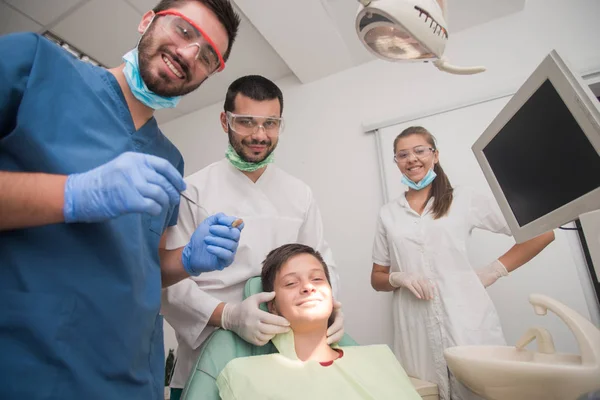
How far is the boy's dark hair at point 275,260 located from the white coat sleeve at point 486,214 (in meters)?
1.05

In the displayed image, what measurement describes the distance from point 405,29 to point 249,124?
3.07ft

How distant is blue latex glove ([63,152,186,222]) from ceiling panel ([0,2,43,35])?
2.77 metres

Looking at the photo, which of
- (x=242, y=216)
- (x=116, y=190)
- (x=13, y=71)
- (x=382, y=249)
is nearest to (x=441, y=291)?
(x=382, y=249)

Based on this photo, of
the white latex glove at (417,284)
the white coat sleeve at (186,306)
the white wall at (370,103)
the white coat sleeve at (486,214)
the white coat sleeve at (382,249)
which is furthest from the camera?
the white wall at (370,103)

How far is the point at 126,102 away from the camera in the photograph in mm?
1074

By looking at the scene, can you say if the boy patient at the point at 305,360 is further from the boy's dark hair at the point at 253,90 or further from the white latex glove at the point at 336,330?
the boy's dark hair at the point at 253,90

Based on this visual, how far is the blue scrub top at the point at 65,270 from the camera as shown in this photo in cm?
74

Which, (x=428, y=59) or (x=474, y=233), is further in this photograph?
(x=474, y=233)

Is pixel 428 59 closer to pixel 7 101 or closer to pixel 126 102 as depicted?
pixel 126 102

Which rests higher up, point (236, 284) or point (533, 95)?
point (533, 95)

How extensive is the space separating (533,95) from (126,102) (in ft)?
4.11

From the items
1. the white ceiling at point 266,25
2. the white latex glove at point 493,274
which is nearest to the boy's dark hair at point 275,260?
the white latex glove at point 493,274

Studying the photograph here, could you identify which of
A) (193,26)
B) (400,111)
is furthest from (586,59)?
(193,26)

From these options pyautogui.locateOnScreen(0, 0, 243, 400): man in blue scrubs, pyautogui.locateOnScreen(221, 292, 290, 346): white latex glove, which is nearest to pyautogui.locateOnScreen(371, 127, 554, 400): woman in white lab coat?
pyautogui.locateOnScreen(221, 292, 290, 346): white latex glove
